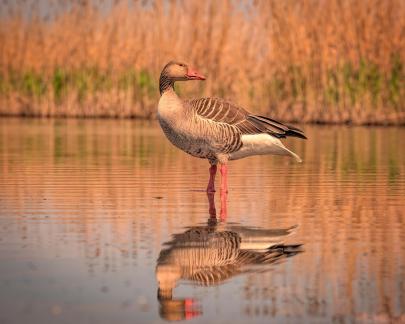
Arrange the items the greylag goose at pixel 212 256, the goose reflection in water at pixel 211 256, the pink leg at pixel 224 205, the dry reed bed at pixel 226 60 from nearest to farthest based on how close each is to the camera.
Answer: the goose reflection in water at pixel 211 256
the greylag goose at pixel 212 256
the pink leg at pixel 224 205
the dry reed bed at pixel 226 60

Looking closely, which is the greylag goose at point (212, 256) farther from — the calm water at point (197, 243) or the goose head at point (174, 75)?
the goose head at point (174, 75)

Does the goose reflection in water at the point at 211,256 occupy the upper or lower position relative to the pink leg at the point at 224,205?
lower

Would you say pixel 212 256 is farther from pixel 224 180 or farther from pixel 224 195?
pixel 224 180

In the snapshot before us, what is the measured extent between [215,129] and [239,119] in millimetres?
498

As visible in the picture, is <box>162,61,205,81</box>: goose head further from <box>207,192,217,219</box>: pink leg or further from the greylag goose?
the greylag goose

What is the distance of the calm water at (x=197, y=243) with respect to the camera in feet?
17.8

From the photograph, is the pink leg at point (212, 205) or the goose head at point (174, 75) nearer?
the pink leg at point (212, 205)

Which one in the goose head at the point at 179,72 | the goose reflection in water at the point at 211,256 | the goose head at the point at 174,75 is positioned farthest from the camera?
the goose head at the point at 179,72

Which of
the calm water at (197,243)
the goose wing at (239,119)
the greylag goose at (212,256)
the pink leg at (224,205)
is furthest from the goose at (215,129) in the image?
the greylag goose at (212,256)

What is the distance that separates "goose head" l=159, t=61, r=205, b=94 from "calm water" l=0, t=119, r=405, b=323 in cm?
115

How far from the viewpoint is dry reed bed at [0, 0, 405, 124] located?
1012 inches

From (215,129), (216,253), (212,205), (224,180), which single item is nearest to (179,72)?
(215,129)

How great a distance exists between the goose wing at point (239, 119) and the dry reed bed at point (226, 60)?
14.1m

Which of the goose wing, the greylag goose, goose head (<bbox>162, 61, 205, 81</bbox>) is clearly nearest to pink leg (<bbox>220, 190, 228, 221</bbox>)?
the greylag goose
